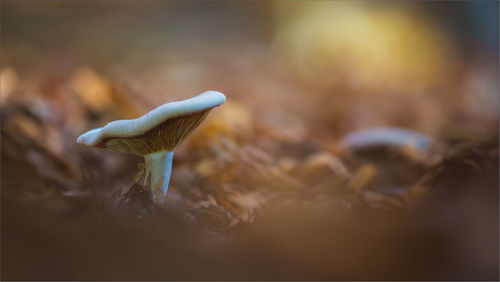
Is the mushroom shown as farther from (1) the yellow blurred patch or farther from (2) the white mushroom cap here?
(1) the yellow blurred patch

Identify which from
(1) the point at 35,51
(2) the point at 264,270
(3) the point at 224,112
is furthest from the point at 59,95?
(1) the point at 35,51

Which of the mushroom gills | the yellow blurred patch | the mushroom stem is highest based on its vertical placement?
the yellow blurred patch

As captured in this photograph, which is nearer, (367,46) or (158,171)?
(158,171)

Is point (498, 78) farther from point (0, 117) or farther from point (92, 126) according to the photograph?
point (0, 117)

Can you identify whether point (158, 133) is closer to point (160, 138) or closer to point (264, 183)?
point (160, 138)

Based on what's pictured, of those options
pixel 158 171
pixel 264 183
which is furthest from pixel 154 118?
pixel 264 183

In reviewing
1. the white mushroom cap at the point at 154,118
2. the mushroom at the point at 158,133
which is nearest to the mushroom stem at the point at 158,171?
the mushroom at the point at 158,133

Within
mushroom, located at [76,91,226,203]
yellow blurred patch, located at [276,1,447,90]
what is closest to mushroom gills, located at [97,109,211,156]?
mushroom, located at [76,91,226,203]
